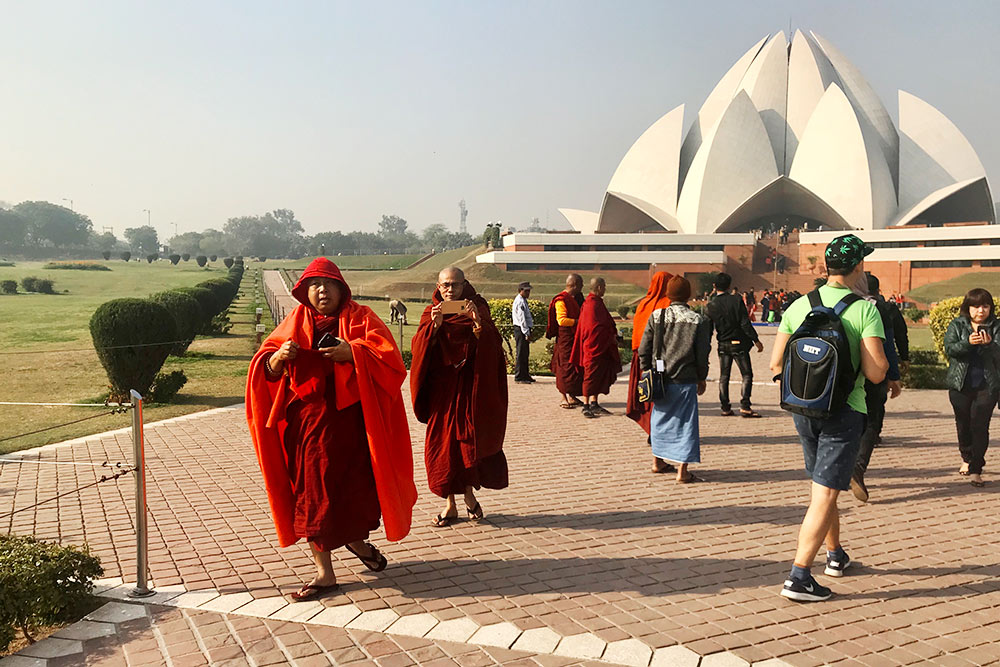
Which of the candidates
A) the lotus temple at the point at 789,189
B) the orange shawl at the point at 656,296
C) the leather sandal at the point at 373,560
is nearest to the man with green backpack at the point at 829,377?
the leather sandal at the point at 373,560

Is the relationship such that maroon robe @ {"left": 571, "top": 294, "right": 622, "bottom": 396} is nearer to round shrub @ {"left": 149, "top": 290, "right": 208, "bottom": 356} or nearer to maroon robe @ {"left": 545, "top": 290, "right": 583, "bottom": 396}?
maroon robe @ {"left": 545, "top": 290, "right": 583, "bottom": 396}

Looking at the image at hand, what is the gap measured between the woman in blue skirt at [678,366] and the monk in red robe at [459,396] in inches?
50.7

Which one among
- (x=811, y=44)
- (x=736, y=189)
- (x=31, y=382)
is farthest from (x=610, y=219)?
(x=31, y=382)

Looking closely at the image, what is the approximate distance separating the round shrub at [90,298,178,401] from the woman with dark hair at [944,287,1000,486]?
21.6 ft

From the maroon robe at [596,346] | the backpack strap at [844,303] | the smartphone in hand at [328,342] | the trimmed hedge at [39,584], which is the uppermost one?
the backpack strap at [844,303]

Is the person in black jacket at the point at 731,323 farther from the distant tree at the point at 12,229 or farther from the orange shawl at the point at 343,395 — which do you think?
the distant tree at the point at 12,229

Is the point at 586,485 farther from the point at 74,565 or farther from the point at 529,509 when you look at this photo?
the point at 74,565

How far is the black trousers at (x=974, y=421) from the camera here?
4625mm

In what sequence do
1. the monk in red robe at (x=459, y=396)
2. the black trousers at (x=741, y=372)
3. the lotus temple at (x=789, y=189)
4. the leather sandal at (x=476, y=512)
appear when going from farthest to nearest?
the lotus temple at (x=789, y=189) < the black trousers at (x=741, y=372) < the leather sandal at (x=476, y=512) < the monk in red robe at (x=459, y=396)

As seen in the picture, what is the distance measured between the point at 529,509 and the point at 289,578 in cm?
148

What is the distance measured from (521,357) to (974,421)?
5.49m

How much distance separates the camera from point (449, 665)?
2.44 m

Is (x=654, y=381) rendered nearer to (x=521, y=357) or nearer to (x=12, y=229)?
(x=521, y=357)

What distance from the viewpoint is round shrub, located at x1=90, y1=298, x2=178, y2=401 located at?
738cm
